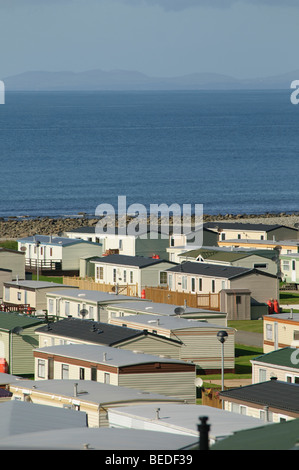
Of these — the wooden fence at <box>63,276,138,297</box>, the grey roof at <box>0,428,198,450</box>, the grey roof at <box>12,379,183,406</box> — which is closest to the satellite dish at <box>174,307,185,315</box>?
the grey roof at <box>12,379,183,406</box>

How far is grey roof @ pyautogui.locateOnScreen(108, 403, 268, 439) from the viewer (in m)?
22.2

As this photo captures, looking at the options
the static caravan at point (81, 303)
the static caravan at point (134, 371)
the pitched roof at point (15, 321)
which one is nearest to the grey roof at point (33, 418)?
the static caravan at point (134, 371)

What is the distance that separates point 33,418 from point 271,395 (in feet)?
24.5

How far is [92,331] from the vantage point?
3619cm

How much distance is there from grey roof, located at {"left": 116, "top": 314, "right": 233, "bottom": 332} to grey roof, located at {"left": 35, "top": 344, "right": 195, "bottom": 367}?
4.50m

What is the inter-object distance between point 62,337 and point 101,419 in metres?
11.3

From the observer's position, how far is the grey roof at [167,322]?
124 feet

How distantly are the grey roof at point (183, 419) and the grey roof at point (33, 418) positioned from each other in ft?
3.87

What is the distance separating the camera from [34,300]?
49.0 meters

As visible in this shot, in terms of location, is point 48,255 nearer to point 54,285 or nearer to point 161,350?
point 54,285

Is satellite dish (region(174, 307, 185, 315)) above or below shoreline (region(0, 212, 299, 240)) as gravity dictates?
above

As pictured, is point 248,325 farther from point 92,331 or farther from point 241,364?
point 92,331

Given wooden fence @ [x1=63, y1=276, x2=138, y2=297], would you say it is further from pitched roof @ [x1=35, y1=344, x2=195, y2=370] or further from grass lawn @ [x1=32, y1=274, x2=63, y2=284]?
pitched roof @ [x1=35, y1=344, x2=195, y2=370]
